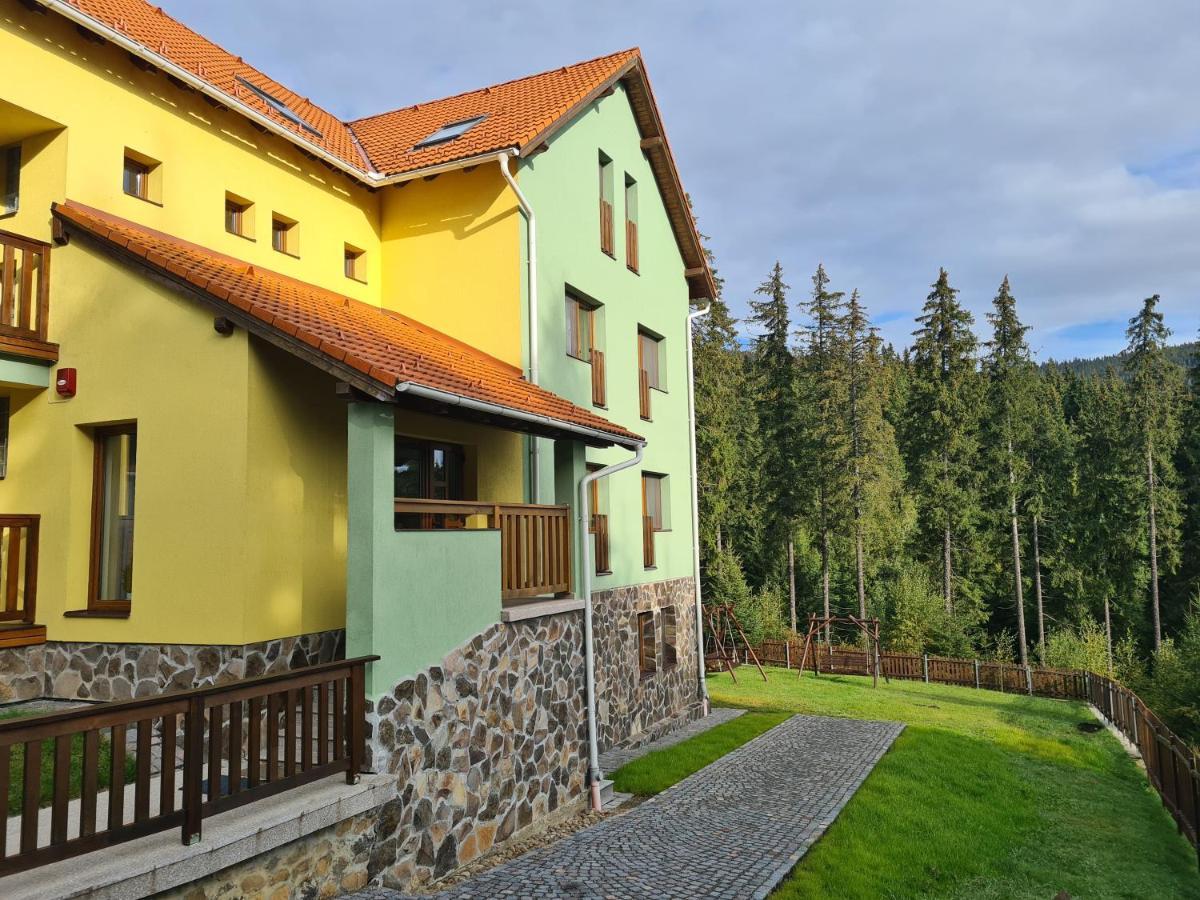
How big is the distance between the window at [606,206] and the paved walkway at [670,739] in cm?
835

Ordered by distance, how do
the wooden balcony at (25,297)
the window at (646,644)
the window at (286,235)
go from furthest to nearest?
the window at (646,644), the window at (286,235), the wooden balcony at (25,297)

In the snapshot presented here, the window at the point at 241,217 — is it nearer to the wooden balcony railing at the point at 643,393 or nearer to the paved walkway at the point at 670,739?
the wooden balcony railing at the point at 643,393

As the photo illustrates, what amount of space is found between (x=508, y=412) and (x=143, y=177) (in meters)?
5.57

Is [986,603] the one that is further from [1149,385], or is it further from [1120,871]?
[1120,871]

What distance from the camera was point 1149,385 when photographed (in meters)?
41.2

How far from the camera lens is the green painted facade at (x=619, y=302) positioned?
12.6 meters

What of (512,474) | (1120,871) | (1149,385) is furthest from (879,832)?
(1149,385)

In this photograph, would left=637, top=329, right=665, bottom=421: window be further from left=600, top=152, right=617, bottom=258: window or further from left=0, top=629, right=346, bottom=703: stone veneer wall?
left=0, top=629, right=346, bottom=703: stone veneer wall

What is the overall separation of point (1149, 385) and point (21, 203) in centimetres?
4664

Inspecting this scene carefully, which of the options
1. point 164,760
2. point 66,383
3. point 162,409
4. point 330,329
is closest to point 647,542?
point 330,329

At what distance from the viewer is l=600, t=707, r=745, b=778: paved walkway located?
38.5ft

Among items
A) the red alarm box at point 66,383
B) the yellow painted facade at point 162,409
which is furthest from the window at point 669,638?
the red alarm box at point 66,383

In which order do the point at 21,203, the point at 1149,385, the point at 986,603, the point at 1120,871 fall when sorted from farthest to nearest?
the point at 986,603 → the point at 1149,385 → the point at 1120,871 → the point at 21,203

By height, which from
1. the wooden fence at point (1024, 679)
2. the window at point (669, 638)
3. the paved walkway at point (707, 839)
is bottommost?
the wooden fence at point (1024, 679)
